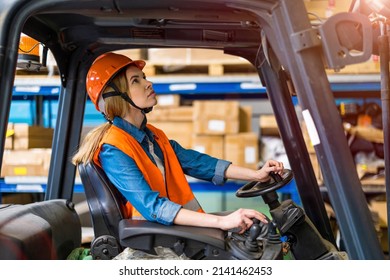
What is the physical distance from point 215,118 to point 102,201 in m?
2.90

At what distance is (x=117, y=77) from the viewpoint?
2191 mm

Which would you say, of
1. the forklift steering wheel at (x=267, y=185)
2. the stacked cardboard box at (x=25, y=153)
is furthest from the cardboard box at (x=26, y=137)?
the forklift steering wheel at (x=267, y=185)

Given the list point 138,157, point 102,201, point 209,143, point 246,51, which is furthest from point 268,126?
point 102,201

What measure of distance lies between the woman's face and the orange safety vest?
164 millimetres

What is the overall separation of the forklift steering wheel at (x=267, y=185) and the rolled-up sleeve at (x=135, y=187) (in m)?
0.41

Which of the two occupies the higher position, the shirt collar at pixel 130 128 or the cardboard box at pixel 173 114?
the shirt collar at pixel 130 128

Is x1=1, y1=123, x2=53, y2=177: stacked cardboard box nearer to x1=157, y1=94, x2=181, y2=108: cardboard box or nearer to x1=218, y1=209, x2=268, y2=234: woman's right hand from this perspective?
x1=157, y1=94, x2=181, y2=108: cardboard box

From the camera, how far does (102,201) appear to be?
6.56 feet

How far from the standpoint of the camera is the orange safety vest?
6.68 feet

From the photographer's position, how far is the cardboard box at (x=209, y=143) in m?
4.83

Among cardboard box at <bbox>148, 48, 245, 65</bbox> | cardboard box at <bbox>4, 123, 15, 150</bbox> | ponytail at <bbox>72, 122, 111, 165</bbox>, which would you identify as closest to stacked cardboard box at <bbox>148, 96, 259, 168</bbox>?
cardboard box at <bbox>148, 48, 245, 65</bbox>

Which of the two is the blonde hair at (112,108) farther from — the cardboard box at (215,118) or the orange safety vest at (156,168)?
the cardboard box at (215,118)

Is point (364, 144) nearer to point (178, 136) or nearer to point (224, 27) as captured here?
point (178, 136)

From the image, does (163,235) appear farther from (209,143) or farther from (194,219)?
(209,143)
